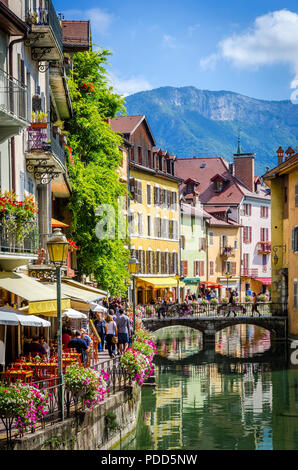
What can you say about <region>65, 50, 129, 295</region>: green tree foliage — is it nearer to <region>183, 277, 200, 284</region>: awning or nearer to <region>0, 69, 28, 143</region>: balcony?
<region>0, 69, 28, 143</region>: balcony

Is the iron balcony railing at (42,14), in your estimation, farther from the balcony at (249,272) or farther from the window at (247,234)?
the balcony at (249,272)

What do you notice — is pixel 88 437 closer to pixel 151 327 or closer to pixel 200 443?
pixel 200 443

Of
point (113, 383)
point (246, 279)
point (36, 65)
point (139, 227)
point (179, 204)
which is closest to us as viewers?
point (113, 383)

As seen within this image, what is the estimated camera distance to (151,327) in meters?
50.8

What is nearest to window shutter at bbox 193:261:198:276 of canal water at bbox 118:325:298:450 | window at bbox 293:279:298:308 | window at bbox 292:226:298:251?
canal water at bbox 118:325:298:450

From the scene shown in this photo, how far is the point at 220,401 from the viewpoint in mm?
30016

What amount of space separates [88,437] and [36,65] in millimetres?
12530

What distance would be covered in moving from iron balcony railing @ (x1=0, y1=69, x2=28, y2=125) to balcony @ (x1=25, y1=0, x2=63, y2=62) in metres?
3.90

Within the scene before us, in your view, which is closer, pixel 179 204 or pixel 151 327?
pixel 151 327

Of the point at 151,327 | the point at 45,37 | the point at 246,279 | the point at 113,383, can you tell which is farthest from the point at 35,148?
the point at 246,279

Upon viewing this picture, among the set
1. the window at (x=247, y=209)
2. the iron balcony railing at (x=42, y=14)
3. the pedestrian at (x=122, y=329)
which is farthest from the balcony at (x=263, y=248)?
the iron balcony railing at (x=42, y=14)

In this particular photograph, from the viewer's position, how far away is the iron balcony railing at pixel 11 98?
55.6 feet

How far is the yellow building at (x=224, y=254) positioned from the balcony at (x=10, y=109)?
62.7m

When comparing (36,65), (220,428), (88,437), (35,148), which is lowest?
(220,428)
